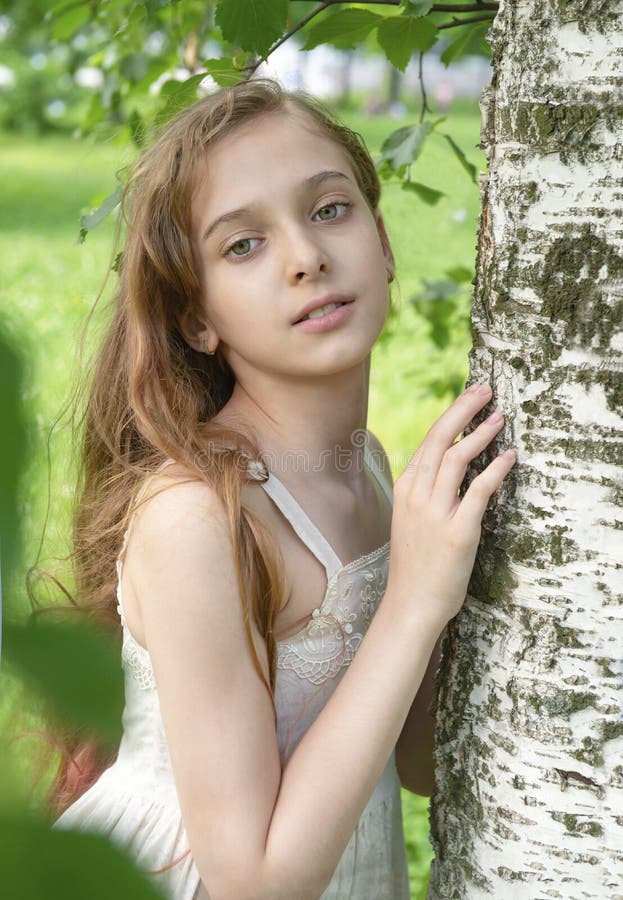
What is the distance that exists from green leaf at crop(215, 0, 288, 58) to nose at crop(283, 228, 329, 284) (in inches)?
10.1

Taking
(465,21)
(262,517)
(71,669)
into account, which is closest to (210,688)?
(262,517)

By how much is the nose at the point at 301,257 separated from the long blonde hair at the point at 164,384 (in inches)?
7.4

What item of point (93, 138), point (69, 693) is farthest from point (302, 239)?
point (93, 138)

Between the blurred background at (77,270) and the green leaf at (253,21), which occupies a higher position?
the green leaf at (253,21)

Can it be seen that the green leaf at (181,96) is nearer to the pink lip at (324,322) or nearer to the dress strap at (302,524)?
the pink lip at (324,322)

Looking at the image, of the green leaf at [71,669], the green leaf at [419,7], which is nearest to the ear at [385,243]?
the green leaf at [419,7]

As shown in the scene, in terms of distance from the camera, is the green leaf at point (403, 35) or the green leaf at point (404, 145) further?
the green leaf at point (404, 145)

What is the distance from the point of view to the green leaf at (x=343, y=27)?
1544mm

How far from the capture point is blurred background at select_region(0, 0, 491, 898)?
0.87 feet

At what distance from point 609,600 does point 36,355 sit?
912 millimetres

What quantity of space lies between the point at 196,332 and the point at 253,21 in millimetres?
477

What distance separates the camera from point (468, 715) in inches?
47.3

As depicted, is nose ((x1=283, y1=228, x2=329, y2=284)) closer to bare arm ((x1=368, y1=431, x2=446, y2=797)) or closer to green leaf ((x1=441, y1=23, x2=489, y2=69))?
green leaf ((x1=441, y1=23, x2=489, y2=69))

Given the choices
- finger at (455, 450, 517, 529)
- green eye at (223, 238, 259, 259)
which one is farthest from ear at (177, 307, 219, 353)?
finger at (455, 450, 517, 529)
